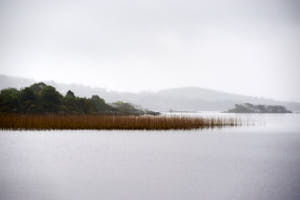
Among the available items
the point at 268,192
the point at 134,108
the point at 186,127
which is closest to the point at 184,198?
the point at 268,192

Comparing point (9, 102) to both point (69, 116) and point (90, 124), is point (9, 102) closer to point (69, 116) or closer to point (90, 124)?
point (69, 116)

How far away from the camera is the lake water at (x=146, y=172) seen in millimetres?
7352

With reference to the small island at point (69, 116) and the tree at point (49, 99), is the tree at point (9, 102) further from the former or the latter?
the tree at point (49, 99)

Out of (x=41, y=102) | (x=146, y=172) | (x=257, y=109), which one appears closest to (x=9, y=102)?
(x=41, y=102)

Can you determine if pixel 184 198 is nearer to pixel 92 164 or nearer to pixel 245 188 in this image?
pixel 245 188

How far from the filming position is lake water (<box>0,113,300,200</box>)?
24.1 ft

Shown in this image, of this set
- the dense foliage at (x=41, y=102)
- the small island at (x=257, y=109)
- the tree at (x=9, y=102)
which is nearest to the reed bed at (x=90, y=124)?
the tree at (x=9, y=102)

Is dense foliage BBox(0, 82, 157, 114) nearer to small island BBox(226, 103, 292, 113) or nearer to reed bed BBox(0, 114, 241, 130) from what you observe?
reed bed BBox(0, 114, 241, 130)

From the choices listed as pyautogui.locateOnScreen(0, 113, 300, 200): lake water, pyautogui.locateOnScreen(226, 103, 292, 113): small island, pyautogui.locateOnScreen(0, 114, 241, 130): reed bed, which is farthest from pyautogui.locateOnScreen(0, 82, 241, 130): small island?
pyautogui.locateOnScreen(226, 103, 292, 113): small island

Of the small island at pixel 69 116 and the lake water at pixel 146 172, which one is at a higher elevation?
the small island at pixel 69 116

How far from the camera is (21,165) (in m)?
10.4

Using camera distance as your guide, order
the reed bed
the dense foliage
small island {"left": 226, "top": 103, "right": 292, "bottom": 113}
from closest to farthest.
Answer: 1. the reed bed
2. the dense foliage
3. small island {"left": 226, "top": 103, "right": 292, "bottom": 113}

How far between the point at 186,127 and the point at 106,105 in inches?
846

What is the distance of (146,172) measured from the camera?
9.48 metres
